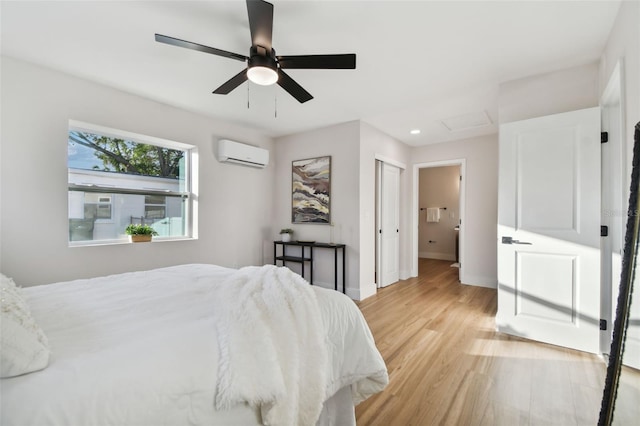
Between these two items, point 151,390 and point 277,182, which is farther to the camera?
point 277,182

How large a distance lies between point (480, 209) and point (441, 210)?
271 cm

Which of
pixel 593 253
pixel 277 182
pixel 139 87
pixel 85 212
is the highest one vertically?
pixel 139 87

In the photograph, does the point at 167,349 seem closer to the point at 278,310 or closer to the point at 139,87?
the point at 278,310

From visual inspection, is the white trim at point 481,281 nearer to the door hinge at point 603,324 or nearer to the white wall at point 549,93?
the door hinge at point 603,324

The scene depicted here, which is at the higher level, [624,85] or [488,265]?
[624,85]

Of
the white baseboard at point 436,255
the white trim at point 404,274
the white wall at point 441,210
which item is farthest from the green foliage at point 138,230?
the white baseboard at point 436,255

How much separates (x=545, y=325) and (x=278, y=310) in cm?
264

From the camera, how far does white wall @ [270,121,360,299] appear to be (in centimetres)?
402

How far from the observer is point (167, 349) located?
38.6 inches

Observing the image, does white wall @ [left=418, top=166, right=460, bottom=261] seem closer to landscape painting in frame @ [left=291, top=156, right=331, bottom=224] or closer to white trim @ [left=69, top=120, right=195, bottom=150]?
landscape painting in frame @ [left=291, top=156, right=331, bottom=224]

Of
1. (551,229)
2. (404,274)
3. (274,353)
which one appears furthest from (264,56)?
(404,274)

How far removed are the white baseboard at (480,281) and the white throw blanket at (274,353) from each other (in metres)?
4.24

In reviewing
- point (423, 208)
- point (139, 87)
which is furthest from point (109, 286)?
point (423, 208)

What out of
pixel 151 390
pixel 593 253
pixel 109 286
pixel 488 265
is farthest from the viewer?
pixel 488 265
